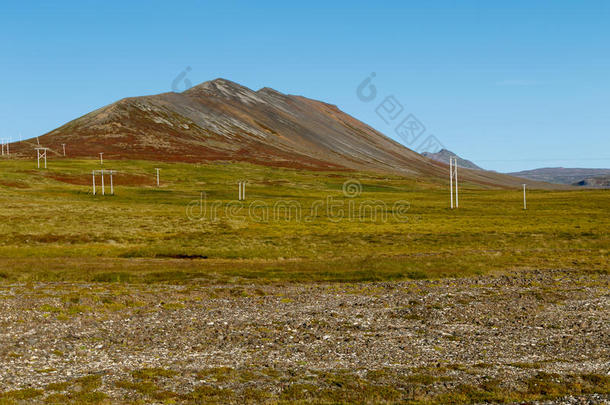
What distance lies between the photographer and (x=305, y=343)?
92.1ft

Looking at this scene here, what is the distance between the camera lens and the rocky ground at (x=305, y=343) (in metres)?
20.6

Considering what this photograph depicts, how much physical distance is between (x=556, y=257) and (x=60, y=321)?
51541mm

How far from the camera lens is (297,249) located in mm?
67938

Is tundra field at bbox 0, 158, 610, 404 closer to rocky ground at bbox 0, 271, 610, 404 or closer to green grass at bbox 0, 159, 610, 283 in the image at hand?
rocky ground at bbox 0, 271, 610, 404

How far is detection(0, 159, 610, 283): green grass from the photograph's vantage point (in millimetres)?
52188

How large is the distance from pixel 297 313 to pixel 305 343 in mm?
7175

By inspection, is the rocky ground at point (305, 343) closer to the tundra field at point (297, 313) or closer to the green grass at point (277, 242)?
the tundra field at point (297, 313)

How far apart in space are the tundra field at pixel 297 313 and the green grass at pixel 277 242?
1.38 ft

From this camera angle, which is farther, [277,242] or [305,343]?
[277,242]

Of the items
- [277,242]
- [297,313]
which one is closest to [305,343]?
[297,313]

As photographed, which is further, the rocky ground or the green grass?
the green grass

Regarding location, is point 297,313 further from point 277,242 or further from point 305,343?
point 277,242

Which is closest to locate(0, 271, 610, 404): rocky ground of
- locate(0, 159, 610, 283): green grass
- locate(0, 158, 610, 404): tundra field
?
locate(0, 158, 610, 404): tundra field

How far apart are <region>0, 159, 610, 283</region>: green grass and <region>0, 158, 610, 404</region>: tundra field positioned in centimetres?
42
